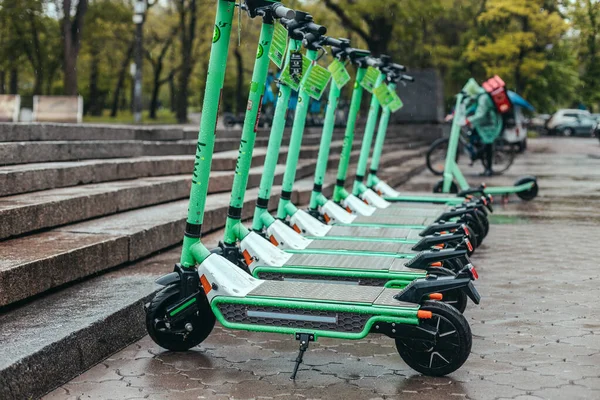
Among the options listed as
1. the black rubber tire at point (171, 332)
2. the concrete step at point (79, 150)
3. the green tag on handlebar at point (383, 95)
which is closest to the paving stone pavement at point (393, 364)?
the black rubber tire at point (171, 332)

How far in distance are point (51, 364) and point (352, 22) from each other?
25.1m

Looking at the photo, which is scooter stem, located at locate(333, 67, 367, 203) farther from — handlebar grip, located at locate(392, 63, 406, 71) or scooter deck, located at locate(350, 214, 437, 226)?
handlebar grip, located at locate(392, 63, 406, 71)

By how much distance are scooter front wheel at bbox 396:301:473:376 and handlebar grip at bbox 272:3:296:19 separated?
177cm

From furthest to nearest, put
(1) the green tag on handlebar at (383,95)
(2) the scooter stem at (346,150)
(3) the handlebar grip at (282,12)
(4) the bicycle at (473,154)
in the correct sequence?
(4) the bicycle at (473,154) → (2) the scooter stem at (346,150) → (1) the green tag on handlebar at (383,95) → (3) the handlebar grip at (282,12)

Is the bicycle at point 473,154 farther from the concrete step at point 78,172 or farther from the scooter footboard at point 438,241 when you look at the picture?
the scooter footboard at point 438,241

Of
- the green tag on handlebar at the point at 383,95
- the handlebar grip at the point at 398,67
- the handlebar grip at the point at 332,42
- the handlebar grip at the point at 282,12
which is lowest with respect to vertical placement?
the green tag on handlebar at the point at 383,95

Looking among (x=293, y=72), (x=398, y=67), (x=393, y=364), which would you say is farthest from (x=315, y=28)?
(x=398, y=67)

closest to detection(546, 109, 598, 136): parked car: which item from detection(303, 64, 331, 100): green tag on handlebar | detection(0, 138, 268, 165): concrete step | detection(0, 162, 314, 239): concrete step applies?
detection(0, 138, 268, 165): concrete step

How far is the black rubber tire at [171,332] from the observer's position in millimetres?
4719

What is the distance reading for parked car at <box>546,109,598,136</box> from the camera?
47.2m

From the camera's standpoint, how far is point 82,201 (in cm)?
671

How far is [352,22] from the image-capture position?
28.2 m

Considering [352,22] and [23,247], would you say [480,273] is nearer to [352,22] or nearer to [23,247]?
[23,247]

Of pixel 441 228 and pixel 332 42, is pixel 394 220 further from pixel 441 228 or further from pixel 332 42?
pixel 332 42
